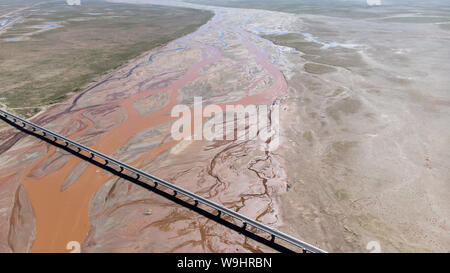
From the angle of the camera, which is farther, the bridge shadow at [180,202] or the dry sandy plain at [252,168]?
the dry sandy plain at [252,168]

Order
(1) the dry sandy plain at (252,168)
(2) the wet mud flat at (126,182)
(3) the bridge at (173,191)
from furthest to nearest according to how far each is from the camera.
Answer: (1) the dry sandy plain at (252,168), (2) the wet mud flat at (126,182), (3) the bridge at (173,191)

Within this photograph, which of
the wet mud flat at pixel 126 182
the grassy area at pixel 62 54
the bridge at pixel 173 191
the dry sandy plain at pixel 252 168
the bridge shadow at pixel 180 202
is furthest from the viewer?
the grassy area at pixel 62 54

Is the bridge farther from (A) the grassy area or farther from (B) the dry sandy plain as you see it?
(A) the grassy area

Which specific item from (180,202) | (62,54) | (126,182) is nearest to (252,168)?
(180,202)

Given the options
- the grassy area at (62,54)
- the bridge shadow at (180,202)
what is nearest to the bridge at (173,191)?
the bridge shadow at (180,202)

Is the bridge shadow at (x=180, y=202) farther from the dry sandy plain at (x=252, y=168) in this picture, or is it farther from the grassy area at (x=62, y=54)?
the grassy area at (x=62, y=54)

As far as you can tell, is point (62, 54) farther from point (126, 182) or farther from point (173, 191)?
point (173, 191)
